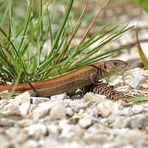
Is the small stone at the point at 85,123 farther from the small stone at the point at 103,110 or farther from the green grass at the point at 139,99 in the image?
the green grass at the point at 139,99

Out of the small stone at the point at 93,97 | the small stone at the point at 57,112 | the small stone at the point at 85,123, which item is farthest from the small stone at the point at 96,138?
the small stone at the point at 93,97

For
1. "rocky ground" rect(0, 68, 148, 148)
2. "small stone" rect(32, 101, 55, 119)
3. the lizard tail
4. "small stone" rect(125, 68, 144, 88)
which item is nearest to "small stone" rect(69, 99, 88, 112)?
"rocky ground" rect(0, 68, 148, 148)

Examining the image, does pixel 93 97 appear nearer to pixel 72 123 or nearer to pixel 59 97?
pixel 59 97

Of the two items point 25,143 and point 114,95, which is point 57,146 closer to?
point 25,143

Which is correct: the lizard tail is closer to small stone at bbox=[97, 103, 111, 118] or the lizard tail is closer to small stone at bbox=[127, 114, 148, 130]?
small stone at bbox=[97, 103, 111, 118]

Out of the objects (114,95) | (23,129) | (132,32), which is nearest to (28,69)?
(114,95)
